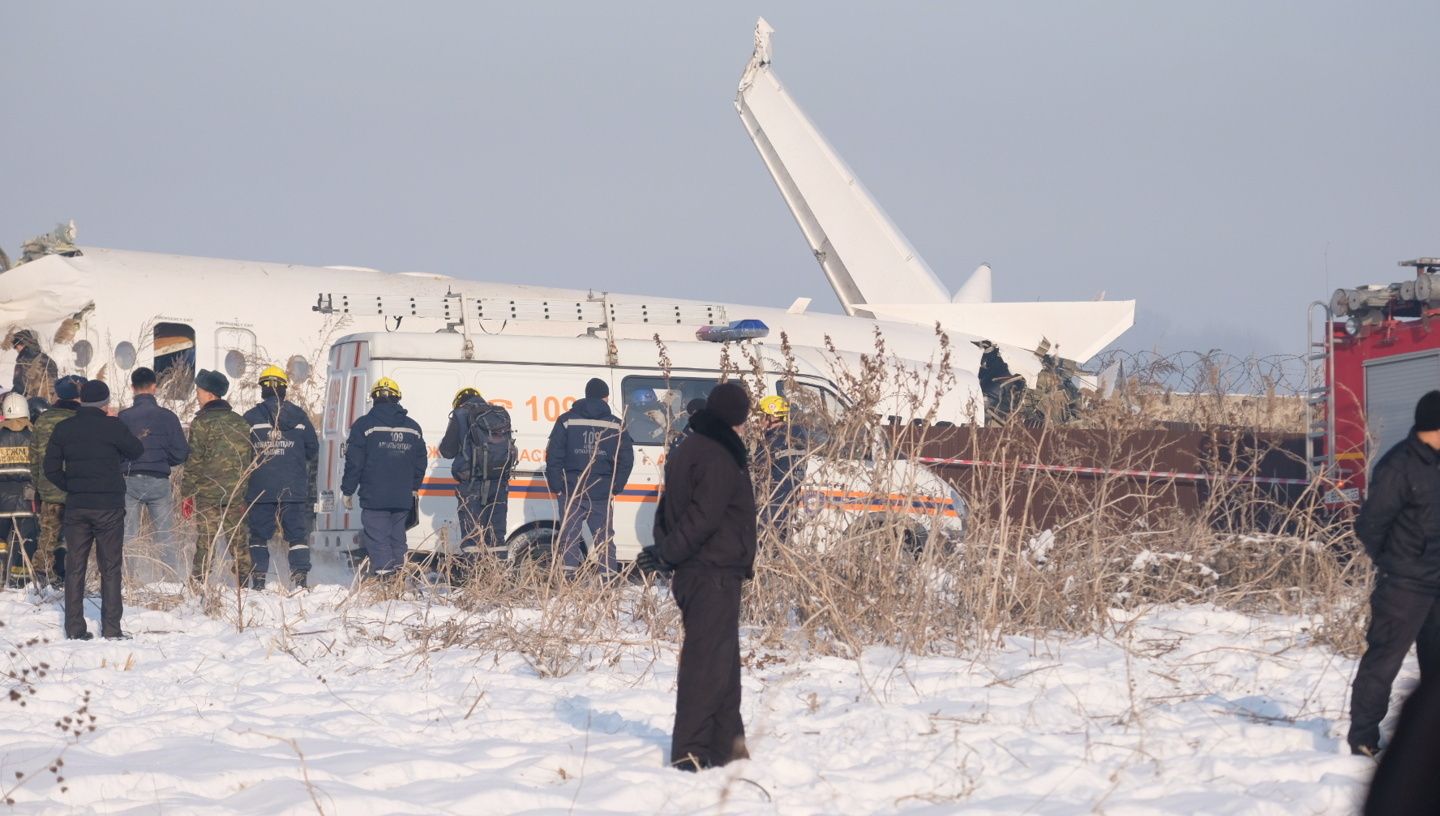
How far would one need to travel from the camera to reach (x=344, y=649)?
28.4 ft

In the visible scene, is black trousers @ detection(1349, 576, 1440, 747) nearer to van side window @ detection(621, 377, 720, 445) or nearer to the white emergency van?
the white emergency van

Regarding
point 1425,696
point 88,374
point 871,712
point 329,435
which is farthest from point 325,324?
point 1425,696

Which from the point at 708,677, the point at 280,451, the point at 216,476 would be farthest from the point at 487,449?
the point at 708,677

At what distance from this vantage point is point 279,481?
1181 cm

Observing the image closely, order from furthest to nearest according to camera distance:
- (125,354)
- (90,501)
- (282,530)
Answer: (125,354), (282,530), (90,501)

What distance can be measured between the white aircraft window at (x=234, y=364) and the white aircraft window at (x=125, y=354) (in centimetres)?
128

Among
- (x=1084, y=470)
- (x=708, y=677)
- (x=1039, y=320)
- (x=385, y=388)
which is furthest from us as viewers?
(x=1039, y=320)

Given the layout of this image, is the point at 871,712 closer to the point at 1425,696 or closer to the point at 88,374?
the point at 1425,696

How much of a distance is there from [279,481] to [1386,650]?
28.6ft

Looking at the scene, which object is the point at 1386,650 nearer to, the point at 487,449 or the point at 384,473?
the point at 487,449

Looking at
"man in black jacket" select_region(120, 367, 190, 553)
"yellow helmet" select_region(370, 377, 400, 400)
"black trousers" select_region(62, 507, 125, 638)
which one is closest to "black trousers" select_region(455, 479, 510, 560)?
"yellow helmet" select_region(370, 377, 400, 400)

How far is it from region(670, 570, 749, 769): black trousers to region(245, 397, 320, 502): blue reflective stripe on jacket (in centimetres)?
667

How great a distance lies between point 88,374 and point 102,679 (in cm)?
1195

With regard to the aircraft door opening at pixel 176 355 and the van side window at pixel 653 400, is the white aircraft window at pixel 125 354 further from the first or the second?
the van side window at pixel 653 400
